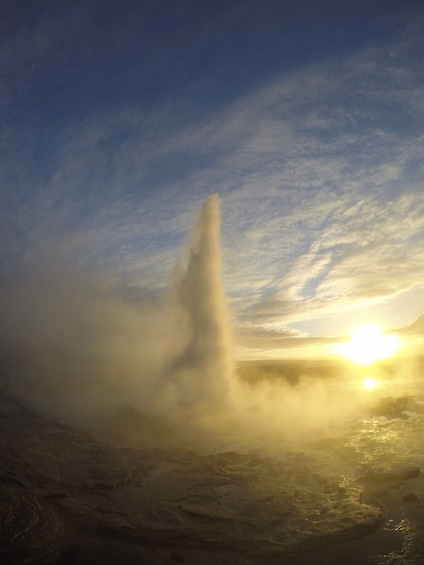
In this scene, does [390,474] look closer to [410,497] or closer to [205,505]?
[410,497]

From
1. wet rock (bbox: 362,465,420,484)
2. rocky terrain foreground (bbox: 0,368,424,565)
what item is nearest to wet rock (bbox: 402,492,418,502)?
rocky terrain foreground (bbox: 0,368,424,565)

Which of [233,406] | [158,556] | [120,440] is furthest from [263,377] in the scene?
[158,556]

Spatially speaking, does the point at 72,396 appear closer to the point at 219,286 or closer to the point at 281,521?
the point at 219,286

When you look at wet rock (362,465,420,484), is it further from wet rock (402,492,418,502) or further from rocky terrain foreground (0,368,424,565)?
wet rock (402,492,418,502)

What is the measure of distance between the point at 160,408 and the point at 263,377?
25.4 m

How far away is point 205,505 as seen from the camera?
10.4 m

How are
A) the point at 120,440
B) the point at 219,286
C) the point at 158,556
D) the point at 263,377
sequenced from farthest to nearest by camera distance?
the point at 263,377, the point at 219,286, the point at 120,440, the point at 158,556

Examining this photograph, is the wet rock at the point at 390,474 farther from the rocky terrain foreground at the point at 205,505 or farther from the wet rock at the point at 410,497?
the wet rock at the point at 410,497

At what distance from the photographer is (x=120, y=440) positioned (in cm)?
1714

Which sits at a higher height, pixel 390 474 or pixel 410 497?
pixel 390 474

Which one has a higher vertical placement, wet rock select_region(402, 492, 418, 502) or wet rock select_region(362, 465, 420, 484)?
wet rock select_region(362, 465, 420, 484)

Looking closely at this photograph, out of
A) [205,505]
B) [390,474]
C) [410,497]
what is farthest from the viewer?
[390,474]

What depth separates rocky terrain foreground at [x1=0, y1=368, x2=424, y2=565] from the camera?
819cm

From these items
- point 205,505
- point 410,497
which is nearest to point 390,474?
point 410,497
